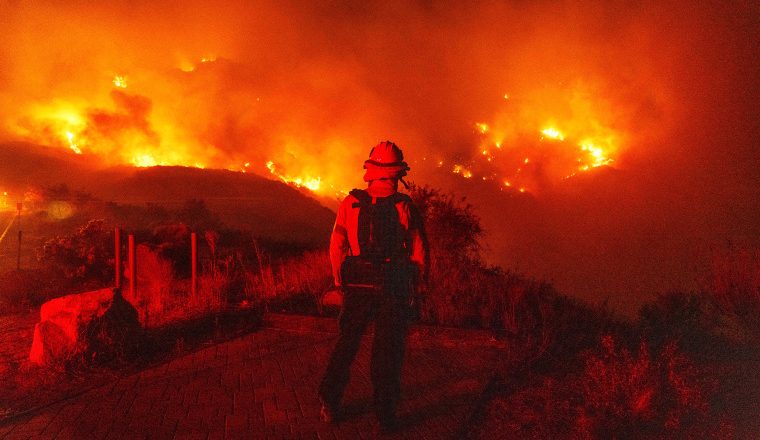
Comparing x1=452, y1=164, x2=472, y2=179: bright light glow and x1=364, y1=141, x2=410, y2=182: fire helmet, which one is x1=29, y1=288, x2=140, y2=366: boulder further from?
x1=452, y1=164, x2=472, y2=179: bright light glow

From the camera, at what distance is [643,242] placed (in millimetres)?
27609

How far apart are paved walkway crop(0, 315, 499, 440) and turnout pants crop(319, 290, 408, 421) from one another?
0.98 feet

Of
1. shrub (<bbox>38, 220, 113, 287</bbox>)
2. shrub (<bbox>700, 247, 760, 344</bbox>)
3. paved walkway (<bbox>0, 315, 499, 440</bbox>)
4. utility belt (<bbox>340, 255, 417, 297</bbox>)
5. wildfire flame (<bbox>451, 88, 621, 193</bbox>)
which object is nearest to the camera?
utility belt (<bbox>340, 255, 417, 297</bbox>)

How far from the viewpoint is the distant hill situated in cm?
2634

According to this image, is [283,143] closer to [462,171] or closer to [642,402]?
[462,171]

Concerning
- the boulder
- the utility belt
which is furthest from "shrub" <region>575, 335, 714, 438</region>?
the boulder

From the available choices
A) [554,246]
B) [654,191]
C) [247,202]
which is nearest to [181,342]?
[247,202]

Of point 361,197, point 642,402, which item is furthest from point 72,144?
point 642,402

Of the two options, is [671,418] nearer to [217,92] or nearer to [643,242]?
[643,242]

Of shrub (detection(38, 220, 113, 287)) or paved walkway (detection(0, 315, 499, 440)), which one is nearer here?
paved walkway (detection(0, 315, 499, 440))

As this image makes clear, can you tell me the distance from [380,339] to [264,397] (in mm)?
1362

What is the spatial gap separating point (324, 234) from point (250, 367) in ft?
69.6

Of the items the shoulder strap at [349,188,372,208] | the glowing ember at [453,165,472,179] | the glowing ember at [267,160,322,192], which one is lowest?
the shoulder strap at [349,188,372,208]

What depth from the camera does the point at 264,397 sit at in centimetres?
420
